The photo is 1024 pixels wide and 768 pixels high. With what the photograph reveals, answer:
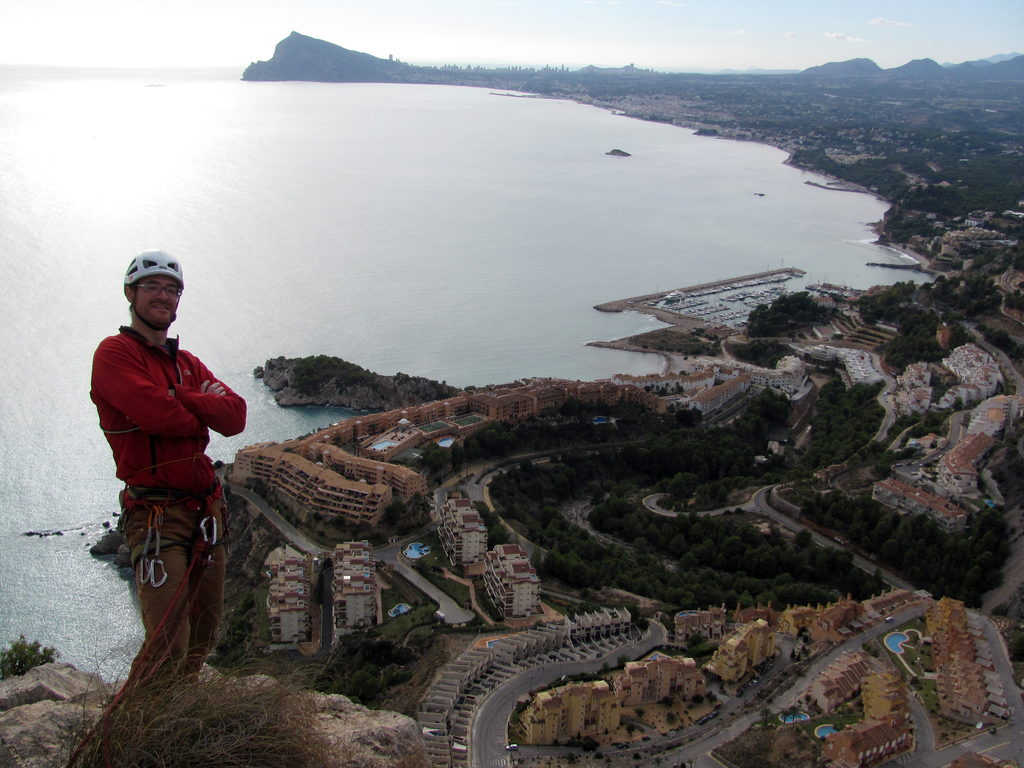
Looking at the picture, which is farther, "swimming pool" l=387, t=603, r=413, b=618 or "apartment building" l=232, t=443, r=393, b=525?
"apartment building" l=232, t=443, r=393, b=525

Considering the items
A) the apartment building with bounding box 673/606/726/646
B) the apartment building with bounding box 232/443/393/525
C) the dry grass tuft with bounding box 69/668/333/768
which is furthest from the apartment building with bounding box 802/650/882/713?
the dry grass tuft with bounding box 69/668/333/768

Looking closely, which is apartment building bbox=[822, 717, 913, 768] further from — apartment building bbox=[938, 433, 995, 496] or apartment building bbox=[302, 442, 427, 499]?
apartment building bbox=[938, 433, 995, 496]

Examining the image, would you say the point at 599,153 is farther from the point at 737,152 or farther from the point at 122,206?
the point at 122,206

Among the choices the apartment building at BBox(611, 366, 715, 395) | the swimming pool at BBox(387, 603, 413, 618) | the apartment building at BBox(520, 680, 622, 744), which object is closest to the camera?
the apartment building at BBox(520, 680, 622, 744)

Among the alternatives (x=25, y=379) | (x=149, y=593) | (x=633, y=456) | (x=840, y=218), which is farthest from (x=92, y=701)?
(x=840, y=218)

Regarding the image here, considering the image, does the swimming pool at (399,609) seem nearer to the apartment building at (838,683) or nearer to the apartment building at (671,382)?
the apartment building at (838,683)

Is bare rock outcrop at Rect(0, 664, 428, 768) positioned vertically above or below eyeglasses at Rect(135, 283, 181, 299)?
below
